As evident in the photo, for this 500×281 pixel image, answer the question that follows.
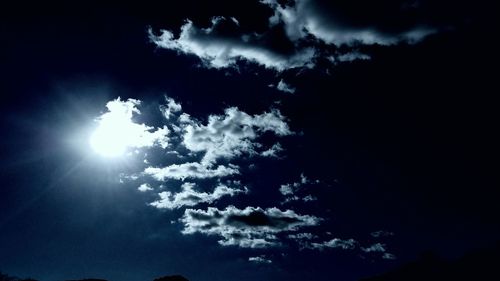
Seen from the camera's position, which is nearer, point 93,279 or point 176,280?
point 176,280

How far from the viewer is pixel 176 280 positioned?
136375 mm

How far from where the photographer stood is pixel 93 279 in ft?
502

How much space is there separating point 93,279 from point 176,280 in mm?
45785
